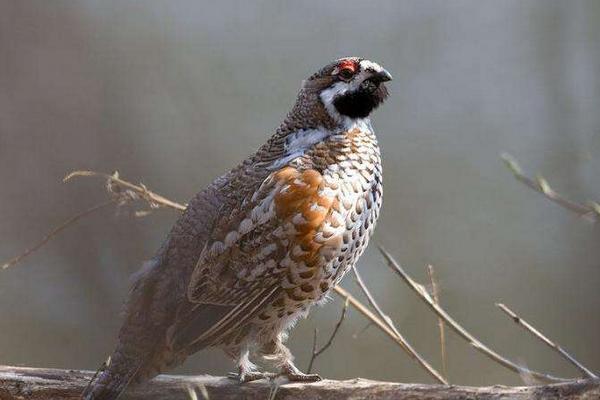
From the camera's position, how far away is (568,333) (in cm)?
1005

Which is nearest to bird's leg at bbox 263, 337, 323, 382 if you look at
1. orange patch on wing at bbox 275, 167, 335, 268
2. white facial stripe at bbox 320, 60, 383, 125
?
orange patch on wing at bbox 275, 167, 335, 268

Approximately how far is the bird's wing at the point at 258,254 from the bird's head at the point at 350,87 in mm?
455

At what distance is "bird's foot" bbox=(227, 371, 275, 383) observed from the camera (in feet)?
15.4

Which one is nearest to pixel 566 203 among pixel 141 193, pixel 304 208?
pixel 304 208

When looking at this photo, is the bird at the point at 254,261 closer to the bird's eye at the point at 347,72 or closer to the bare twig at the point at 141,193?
the bare twig at the point at 141,193

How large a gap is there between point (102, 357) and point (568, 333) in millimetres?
4346

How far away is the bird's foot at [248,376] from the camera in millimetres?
4684

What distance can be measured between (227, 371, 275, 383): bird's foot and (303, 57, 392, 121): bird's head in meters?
1.27

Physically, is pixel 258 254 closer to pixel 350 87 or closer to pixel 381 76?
pixel 350 87

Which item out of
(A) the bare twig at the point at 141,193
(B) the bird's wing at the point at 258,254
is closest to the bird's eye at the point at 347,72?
(B) the bird's wing at the point at 258,254

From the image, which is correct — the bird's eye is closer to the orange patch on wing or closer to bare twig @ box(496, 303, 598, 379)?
the orange patch on wing

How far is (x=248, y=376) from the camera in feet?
15.4

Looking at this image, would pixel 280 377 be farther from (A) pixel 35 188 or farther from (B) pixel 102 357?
(A) pixel 35 188

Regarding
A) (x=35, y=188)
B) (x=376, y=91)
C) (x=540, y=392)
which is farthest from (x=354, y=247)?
(x=35, y=188)
